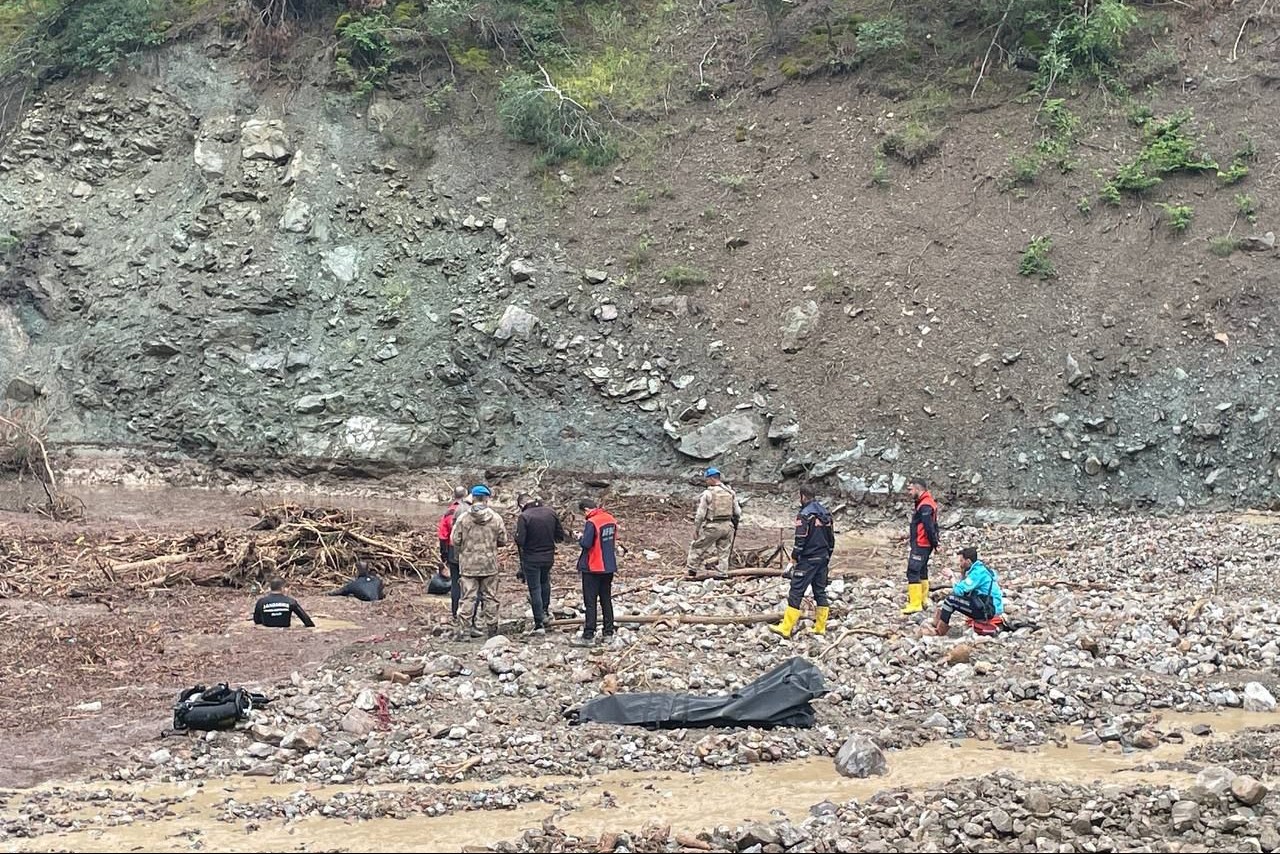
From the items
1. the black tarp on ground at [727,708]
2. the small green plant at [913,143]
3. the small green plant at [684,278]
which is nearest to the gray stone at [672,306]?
the small green plant at [684,278]

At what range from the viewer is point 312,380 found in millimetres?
26016

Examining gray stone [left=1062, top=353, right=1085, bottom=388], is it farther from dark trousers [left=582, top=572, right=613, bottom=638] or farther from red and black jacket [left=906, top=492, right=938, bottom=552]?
dark trousers [left=582, top=572, right=613, bottom=638]

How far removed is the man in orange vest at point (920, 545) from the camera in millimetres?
13141

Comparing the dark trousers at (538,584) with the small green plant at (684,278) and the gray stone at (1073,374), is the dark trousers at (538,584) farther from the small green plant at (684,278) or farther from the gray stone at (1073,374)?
the small green plant at (684,278)

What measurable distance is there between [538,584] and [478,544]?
2.51ft

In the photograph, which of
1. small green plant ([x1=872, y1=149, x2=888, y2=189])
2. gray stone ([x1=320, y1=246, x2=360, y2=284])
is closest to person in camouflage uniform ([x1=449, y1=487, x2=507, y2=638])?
gray stone ([x1=320, y1=246, x2=360, y2=284])

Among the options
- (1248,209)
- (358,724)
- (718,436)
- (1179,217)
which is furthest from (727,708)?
(1248,209)

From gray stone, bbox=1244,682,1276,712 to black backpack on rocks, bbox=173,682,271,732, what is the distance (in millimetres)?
8343

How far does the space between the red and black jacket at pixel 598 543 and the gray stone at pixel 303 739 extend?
11.3 ft

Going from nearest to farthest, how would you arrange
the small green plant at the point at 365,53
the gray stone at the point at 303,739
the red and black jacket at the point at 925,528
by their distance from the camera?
the gray stone at the point at 303,739, the red and black jacket at the point at 925,528, the small green plant at the point at 365,53

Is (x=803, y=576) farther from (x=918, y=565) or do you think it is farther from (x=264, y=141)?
(x=264, y=141)

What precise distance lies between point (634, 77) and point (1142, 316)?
1436 cm

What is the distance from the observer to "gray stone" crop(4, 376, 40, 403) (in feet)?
90.2

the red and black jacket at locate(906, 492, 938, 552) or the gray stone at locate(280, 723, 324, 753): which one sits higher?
the red and black jacket at locate(906, 492, 938, 552)
